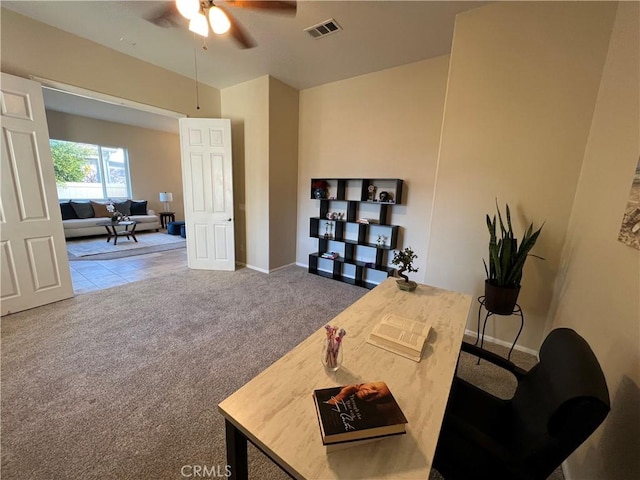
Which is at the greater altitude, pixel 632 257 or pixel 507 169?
pixel 507 169

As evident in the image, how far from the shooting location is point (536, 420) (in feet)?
2.95

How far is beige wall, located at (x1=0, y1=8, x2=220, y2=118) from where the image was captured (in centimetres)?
243

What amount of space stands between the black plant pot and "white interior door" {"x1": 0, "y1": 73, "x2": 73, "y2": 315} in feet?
14.3

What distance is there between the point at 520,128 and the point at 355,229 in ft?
7.38

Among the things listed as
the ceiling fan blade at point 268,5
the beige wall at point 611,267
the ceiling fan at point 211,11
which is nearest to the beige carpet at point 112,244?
the ceiling fan at point 211,11

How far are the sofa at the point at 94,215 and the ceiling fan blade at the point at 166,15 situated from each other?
5.37 meters

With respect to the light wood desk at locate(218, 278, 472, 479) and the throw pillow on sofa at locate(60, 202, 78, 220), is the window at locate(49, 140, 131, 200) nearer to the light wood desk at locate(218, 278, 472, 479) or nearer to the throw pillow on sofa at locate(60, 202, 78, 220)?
the throw pillow on sofa at locate(60, 202, 78, 220)

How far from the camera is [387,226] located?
11.4 feet

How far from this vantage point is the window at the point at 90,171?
633 centimetres

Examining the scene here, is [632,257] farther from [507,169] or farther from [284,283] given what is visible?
[284,283]

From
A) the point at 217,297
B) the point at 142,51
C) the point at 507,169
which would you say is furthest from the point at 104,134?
the point at 507,169

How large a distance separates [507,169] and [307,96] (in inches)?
122

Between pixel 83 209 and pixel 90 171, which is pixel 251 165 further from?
pixel 90 171

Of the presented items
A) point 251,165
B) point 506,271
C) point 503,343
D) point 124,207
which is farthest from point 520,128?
point 124,207
